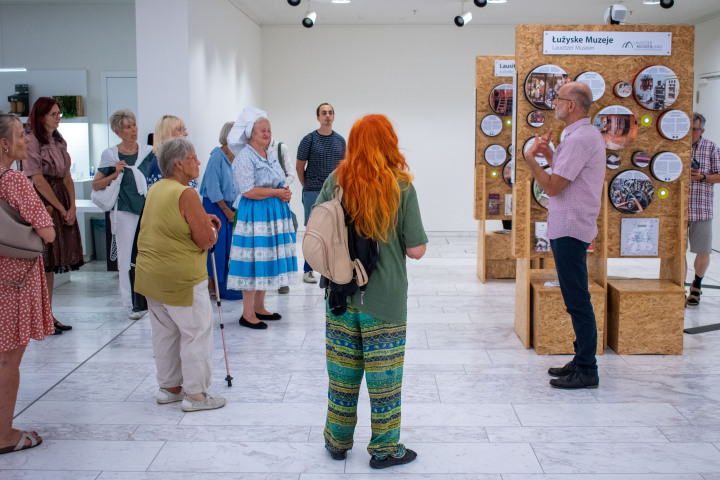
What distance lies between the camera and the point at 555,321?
16.4 ft

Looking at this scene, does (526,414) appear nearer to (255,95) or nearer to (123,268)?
(123,268)

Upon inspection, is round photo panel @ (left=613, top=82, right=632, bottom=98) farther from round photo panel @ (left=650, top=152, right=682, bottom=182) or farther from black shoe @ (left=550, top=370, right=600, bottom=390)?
black shoe @ (left=550, top=370, right=600, bottom=390)

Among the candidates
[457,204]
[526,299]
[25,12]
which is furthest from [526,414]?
[25,12]

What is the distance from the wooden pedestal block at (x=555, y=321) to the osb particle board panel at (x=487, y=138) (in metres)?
2.47

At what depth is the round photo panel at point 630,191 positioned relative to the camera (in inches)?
199

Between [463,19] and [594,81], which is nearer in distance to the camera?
[594,81]

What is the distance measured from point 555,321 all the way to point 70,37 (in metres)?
7.75

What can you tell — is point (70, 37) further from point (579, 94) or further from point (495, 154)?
point (579, 94)

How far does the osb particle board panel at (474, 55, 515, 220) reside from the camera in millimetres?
7387

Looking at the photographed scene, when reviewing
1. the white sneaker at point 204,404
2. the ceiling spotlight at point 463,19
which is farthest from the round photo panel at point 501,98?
the white sneaker at point 204,404

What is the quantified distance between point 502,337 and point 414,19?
656 centimetres

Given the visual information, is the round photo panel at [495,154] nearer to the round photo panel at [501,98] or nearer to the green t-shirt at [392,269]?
the round photo panel at [501,98]

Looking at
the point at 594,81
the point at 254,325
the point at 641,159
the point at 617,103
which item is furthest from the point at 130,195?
the point at 641,159

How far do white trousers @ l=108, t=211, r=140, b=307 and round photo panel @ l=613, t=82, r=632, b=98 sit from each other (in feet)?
12.0
